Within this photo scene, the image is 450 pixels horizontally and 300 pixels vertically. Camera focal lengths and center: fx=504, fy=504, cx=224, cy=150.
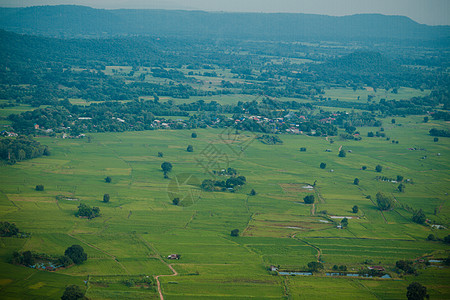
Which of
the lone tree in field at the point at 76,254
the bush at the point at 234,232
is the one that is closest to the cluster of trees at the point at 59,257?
the lone tree in field at the point at 76,254

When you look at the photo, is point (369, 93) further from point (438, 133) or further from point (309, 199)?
point (309, 199)

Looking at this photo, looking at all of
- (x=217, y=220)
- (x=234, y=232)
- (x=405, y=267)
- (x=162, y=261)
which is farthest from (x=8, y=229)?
(x=405, y=267)

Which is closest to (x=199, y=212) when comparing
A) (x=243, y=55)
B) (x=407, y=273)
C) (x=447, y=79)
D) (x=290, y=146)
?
(x=407, y=273)

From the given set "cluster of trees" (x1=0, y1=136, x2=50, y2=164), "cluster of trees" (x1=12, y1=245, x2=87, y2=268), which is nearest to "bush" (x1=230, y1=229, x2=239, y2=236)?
"cluster of trees" (x1=12, y1=245, x2=87, y2=268)

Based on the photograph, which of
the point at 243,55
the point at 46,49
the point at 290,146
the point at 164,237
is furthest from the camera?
the point at 243,55

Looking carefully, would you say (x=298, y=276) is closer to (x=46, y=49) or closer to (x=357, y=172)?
(x=357, y=172)

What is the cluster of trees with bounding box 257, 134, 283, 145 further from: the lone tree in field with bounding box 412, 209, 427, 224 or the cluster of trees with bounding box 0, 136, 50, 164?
the cluster of trees with bounding box 0, 136, 50, 164
